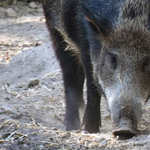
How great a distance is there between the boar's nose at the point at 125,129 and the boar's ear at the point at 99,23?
926mm

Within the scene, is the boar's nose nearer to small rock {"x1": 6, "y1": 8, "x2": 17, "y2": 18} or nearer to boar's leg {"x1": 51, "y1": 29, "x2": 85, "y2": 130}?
boar's leg {"x1": 51, "y1": 29, "x2": 85, "y2": 130}

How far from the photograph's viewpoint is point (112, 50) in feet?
14.3

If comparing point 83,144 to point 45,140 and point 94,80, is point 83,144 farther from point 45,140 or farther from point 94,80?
point 94,80

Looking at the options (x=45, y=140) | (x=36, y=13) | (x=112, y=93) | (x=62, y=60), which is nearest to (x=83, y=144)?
(x=45, y=140)

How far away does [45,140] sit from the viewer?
3844 millimetres

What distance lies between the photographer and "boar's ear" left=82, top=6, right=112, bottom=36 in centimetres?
443

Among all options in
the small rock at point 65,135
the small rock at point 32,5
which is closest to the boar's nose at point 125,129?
the small rock at point 65,135

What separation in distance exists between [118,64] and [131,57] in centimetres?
12

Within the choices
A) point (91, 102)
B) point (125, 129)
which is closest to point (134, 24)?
point (125, 129)

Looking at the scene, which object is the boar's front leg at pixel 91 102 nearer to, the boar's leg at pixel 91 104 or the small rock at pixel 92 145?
the boar's leg at pixel 91 104

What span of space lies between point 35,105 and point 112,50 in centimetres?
149

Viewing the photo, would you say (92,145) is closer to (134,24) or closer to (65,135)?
(65,135)

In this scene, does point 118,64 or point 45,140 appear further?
point 118,64

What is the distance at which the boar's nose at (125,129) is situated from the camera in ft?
12.4
